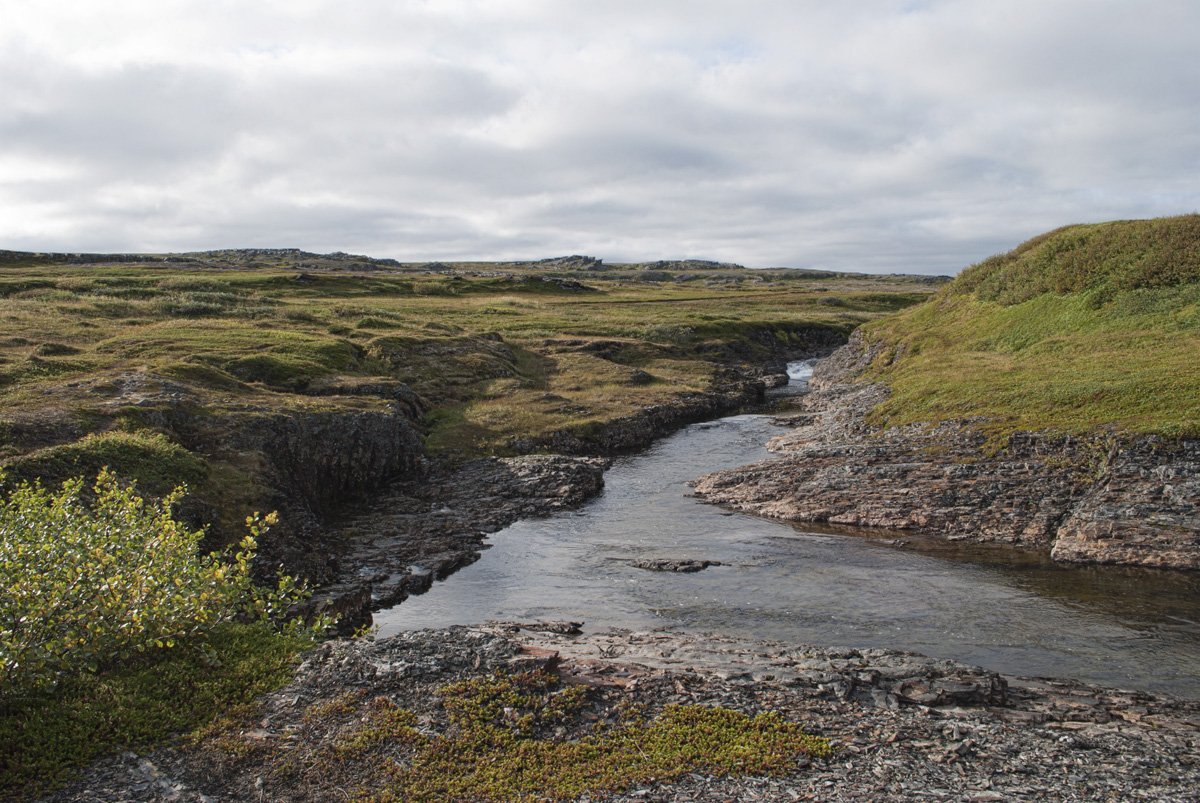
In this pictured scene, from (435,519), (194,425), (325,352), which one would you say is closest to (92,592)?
(435,519)

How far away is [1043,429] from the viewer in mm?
31953

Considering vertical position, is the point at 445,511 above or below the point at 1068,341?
below

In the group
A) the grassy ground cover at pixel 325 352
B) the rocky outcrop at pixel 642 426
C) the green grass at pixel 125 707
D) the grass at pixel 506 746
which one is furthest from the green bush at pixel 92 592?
the rocky outcrop at pixel 642 426

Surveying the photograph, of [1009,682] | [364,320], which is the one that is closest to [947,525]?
[1009,682]

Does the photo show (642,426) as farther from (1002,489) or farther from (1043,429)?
(1043,429)

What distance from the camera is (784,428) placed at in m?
52.1

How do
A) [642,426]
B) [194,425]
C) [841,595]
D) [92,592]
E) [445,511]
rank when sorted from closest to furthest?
[92,592] < [841,595] < [194,425] < [445,511] < [642,426]

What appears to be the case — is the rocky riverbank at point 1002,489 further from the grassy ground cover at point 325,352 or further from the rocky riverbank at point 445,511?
the grassy ground cover at point 325,352

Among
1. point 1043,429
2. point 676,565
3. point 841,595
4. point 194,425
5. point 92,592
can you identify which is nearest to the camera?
point 92,592

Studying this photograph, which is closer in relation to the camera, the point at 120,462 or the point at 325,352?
the point at 120,462

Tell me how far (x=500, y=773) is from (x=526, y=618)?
35.6 feet

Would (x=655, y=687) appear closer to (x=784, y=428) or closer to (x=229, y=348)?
(x=784, y=428)

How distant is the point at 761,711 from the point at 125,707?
12394 millimetres

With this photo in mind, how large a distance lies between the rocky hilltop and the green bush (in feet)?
81.3
